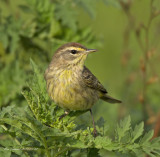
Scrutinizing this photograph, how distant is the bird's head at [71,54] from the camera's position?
438 cm

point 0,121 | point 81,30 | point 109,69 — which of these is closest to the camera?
point 0,121

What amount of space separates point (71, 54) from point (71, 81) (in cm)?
40

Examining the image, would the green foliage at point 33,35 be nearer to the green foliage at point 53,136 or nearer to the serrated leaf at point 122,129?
the green foliage at point 53,136

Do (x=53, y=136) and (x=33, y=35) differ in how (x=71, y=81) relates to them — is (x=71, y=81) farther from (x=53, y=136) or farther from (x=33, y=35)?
(x=53, y=136)

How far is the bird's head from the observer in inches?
173

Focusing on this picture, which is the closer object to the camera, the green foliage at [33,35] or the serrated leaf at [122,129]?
the serrated leaf at [122,129]

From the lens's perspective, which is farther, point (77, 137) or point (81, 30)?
point (81, 30)

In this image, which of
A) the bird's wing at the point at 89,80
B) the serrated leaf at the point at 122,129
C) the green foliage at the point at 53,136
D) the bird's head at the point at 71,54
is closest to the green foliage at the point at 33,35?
the bird's head at the point at 71,54

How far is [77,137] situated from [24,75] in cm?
221

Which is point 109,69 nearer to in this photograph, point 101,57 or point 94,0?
point 101,57

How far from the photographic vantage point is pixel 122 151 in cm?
262

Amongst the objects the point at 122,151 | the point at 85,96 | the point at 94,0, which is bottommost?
the point at 122,151

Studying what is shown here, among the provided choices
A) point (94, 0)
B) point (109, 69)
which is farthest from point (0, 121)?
point (109, 69)

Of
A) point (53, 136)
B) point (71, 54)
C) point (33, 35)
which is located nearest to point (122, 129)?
point (53, 136)
